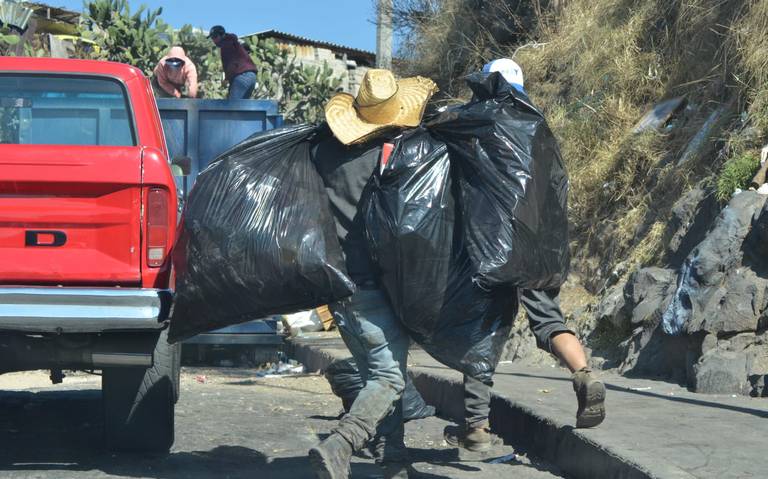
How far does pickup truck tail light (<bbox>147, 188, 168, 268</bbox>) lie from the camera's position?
5102 mm

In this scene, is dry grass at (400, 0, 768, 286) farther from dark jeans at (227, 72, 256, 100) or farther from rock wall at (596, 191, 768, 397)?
dark jeans at (227, 72, 256, 100)

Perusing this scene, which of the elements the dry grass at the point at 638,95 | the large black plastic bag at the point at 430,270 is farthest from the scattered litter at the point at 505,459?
the dry grass at the point at 638,95

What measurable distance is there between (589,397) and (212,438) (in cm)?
239

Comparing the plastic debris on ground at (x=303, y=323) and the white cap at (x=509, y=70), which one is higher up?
the white cap at (x=509, y=70)

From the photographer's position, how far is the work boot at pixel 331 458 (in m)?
4.02

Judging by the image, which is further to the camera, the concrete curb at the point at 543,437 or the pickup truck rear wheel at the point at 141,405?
the pickup truck rear wheel at the point at 141,405

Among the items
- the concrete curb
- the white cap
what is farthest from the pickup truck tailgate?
the concrete curb

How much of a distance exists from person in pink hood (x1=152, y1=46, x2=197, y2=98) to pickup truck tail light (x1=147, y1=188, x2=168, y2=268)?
5.33 metres

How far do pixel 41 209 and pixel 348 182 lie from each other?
4.95ft

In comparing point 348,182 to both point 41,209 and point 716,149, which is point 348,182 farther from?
point 716,149

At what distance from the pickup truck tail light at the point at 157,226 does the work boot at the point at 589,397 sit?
6.53 feet

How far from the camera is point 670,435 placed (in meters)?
5.07

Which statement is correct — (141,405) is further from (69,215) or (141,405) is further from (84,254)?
(69,215)

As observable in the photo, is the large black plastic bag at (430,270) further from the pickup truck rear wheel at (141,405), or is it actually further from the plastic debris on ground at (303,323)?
the plastic debris on ground at (303,323)
